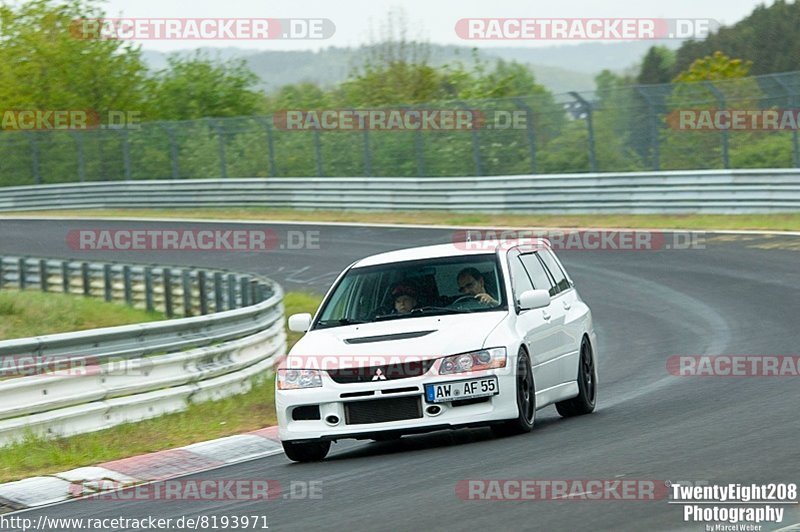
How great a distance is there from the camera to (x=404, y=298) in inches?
435

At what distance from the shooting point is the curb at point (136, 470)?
957cm

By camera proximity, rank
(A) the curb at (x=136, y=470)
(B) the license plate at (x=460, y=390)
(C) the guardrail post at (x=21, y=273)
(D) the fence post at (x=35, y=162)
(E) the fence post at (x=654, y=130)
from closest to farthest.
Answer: (A) the curb at (x=136, y=470) < (B) the license plate at (x=460, y=390) < (C) the guardrail post at (x=21, y=273) < (E) the fence post at (x=654, y=130) < (D) the fence post at (x=35, y=162)

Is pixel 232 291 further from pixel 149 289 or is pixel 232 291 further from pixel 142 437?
pixel 142 437

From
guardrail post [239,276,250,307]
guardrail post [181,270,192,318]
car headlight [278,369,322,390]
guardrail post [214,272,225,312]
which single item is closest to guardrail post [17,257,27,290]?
guardrail post [181,270,192,318]

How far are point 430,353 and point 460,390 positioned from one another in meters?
0.33

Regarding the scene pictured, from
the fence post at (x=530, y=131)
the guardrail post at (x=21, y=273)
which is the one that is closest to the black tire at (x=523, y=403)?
the guardrail post at (x=21, y=273)

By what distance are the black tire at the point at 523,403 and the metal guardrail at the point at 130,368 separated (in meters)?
3.82

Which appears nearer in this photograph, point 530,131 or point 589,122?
point 589,122

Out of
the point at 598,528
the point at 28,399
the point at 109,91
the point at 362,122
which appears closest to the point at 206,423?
the point at 28,399

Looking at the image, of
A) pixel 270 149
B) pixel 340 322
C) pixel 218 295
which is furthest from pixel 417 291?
pixel 270 149

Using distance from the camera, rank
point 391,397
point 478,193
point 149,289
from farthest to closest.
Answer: point 478,193 → point 149,289 → point 391,397

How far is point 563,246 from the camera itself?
1144 inches

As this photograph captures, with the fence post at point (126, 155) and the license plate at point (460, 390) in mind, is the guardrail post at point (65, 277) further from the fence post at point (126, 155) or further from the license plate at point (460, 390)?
the fence post at point (126, 155)

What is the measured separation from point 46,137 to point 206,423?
3912cm
